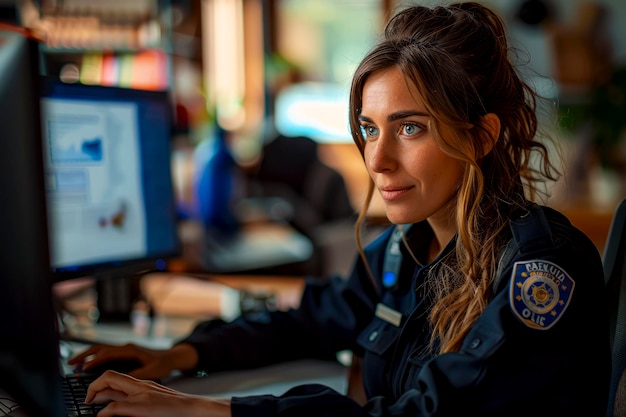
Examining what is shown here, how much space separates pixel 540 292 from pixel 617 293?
330 mm

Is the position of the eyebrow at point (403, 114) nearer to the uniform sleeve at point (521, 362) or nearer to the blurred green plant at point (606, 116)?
the uniform sleeve at point (521, 362)

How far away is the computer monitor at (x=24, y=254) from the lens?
708 mm

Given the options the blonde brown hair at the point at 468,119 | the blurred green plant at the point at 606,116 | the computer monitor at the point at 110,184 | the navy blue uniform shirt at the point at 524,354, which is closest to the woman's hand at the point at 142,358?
the computer monitor at the point at 110,184

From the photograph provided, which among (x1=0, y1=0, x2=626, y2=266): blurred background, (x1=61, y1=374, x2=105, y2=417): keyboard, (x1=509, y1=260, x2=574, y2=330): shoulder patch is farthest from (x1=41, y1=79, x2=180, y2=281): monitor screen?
(x1=509, y1=260, x2=574, y2=330): shoulder patch

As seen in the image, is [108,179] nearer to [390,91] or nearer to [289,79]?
[390,91]

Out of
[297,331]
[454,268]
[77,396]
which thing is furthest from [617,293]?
[77,396]

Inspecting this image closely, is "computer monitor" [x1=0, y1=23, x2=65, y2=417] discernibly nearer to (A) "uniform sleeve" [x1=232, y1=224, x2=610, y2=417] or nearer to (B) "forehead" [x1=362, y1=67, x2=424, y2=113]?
(A) "uniform sleeve" [x1=232, y1=224, x2=610, y2=417]

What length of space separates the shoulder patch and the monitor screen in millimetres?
797

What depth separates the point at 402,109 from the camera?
970 mm

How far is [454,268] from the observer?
3.36 feet

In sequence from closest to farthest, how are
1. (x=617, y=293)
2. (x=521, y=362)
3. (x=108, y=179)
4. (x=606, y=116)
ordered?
(x=521, y=362)
(x=617, y=293)
(x=108, y=179)
(x=606, y=116)

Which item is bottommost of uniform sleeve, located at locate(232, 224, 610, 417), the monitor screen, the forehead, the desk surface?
the desk surface

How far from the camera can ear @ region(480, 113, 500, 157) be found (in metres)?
0.99

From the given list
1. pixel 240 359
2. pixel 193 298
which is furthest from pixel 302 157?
pixel 240 359
